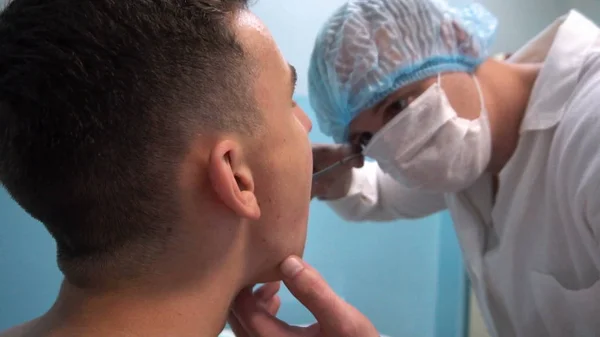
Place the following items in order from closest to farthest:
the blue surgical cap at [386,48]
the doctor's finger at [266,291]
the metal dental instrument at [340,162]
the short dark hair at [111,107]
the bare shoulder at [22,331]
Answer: the short dark hair at [111,107] → the bare shoulder at [22,331] → the doctor's finger at [266,291] → the blue surgical cap at [386,48] → the metal dental instrument at [340,162]

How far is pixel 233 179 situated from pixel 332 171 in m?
0.69

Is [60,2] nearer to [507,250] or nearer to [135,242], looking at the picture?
[135,242]

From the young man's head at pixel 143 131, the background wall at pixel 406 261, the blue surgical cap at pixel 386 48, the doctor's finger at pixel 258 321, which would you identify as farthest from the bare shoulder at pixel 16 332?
the background wall at pixel 406 261

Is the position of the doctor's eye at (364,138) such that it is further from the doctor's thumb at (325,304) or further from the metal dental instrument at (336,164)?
the doctor's thumb at (325,304)

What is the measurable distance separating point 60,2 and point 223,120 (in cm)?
19

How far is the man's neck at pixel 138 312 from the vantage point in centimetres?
55

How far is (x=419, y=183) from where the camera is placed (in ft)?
3.41

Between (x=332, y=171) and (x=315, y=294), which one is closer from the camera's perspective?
(x=315, y=294)

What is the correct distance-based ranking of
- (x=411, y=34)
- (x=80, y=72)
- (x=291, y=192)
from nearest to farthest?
(x=80, y=72) → (x=291, y=192) → (x=411, y=34)

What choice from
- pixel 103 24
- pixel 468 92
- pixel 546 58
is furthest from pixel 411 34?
pixel 103 24

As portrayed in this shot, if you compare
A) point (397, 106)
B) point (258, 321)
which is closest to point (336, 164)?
point (397, 106)

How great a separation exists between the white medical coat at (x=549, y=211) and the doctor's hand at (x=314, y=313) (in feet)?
1.35

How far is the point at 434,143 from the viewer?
38.6 inches

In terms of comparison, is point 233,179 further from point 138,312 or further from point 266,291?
point 266,291
